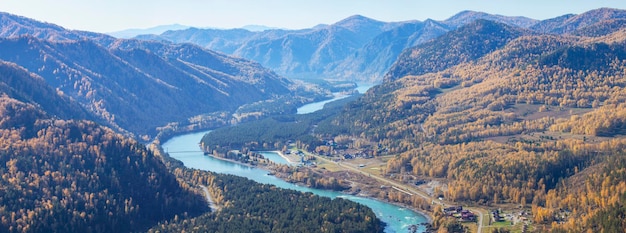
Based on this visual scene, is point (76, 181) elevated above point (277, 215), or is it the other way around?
point (76, 181)

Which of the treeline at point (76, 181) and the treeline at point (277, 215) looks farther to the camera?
the treeline at point (277, 215)

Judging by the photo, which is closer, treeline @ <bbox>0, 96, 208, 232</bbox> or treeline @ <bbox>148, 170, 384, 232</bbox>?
treeline @ <bbox>0, 96, 208, 232</bbox>

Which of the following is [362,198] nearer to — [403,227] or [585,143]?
[403,227]

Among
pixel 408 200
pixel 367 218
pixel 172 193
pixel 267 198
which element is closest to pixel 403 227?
pixel 367 218

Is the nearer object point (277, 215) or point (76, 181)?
point (277, 215)
